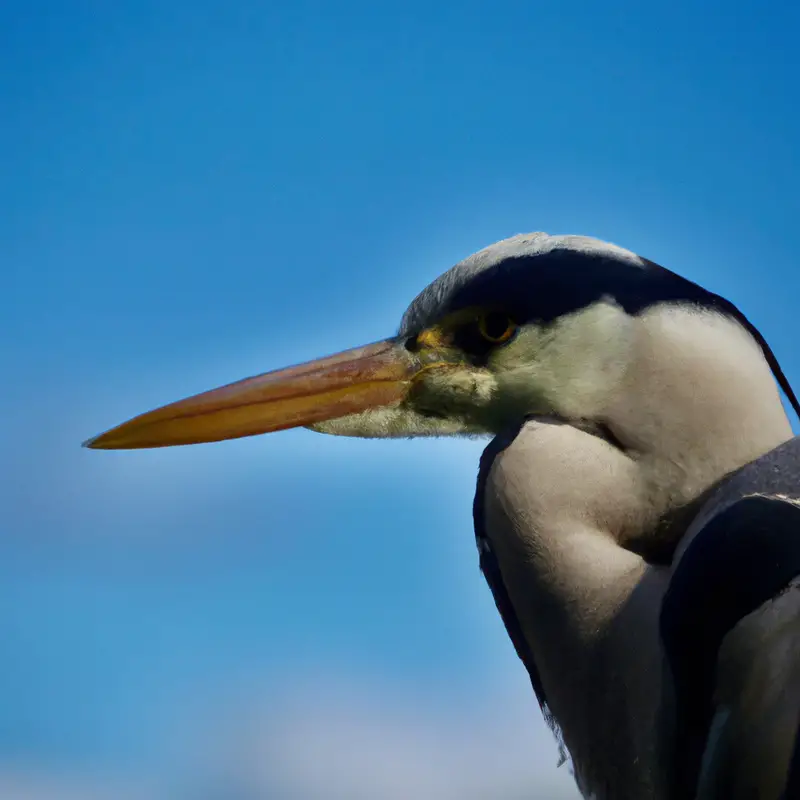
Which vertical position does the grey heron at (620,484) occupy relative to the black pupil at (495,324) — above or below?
below

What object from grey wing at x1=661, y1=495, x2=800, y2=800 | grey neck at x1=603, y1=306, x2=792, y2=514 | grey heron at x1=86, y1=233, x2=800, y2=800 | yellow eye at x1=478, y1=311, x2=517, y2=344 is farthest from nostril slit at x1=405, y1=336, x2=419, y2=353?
grey wing at x1=661, y1=495, x2=800, y2=800

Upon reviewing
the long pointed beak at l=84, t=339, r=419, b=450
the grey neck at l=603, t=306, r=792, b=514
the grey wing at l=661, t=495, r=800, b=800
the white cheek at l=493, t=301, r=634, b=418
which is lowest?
the grey wing at l=661, t=495, r=800, b=800

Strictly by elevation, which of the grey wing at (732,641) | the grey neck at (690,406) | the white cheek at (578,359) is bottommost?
the grey wing at (732,641)

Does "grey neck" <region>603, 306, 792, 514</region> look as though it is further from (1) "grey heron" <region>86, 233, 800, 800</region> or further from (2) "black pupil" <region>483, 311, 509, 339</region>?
(2) "black pupil" <region>483, 311, 509, 339</region>

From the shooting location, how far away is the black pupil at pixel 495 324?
1413 mm

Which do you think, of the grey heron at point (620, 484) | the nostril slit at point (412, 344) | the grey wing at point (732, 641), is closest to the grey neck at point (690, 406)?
the grey heron at point (620, 484)

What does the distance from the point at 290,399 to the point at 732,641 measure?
31.3 inches

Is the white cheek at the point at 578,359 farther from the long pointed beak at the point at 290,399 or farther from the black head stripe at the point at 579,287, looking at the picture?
the long pointed beak at the point at 290,399

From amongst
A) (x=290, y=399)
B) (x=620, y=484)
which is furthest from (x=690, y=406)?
(x=290, y=399)

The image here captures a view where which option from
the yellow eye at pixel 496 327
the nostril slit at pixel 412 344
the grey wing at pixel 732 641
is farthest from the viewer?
the nostril slit at pixel 412 344

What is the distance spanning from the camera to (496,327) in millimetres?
1421

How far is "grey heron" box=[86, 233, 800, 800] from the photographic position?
1119 millimetres

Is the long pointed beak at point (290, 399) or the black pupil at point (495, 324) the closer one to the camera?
the black pupil at point (495, 324)

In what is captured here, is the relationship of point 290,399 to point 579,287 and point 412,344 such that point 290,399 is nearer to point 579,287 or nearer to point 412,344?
point 412,344
